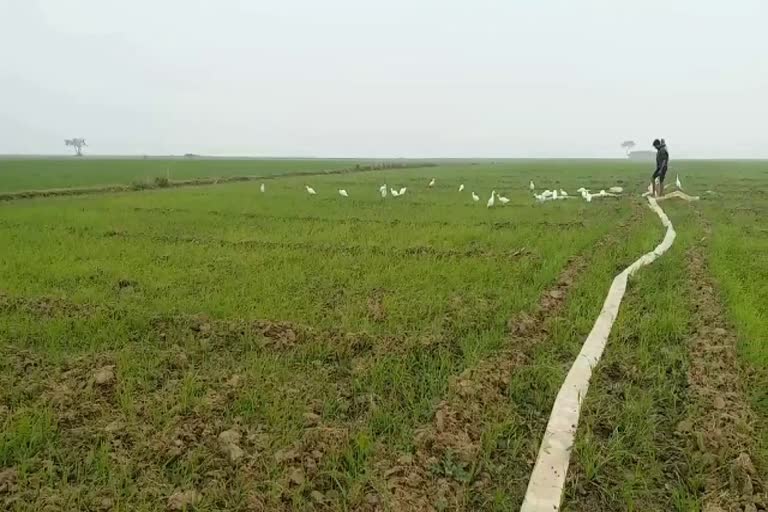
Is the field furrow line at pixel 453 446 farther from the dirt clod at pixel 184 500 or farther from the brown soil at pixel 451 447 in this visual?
the dirt clod at pixel 184 500

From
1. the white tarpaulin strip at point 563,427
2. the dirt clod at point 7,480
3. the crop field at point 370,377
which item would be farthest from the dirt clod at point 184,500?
the white tarpaulin strip at point 563,427

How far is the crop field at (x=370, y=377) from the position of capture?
3035mm

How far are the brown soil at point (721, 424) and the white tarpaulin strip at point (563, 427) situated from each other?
0.69m

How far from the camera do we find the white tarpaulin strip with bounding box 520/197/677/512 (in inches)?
116

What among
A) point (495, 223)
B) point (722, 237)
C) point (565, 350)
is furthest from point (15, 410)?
point (722, 237)

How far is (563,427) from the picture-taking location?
3.59m

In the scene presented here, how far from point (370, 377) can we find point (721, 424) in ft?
7.96

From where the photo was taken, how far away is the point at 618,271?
7434mm

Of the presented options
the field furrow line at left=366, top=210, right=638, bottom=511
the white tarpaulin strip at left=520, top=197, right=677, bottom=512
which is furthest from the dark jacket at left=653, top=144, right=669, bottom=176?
the field furrow line at left=366, top=210, right=638, bottom=511

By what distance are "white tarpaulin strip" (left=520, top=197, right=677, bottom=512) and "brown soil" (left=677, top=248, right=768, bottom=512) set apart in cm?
69

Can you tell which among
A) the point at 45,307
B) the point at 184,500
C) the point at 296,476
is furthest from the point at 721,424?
the point at 45,307

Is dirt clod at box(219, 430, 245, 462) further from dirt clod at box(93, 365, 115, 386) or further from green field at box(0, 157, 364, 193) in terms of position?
green field at box(0, 157, 364, 193)

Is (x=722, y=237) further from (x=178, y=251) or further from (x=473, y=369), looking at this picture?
(x=178, y=251)

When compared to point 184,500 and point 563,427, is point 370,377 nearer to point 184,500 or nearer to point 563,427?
point 563,427
